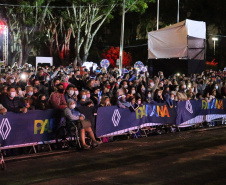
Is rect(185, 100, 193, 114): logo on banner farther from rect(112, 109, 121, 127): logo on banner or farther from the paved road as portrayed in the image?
rect(112, 109, 121, 127): logo on banner

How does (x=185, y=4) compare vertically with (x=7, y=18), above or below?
above

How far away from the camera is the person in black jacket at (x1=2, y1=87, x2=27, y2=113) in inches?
461

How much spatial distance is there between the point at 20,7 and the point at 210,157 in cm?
3035

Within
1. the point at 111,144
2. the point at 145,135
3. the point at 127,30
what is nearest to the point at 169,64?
the point at 145,135

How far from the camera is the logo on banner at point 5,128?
1105cm

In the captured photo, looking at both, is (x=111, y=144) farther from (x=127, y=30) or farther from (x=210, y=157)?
(x=127, y=30)

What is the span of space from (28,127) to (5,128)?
77 centimetres

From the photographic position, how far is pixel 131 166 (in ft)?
34.3

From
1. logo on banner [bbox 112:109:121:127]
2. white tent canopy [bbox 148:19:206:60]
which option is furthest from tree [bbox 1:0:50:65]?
logo on banner [bbox 112:109:121:127]

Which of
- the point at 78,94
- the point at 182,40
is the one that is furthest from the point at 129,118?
the point at 182,40

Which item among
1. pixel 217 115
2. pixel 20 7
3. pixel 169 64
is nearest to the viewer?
pixel 217 115

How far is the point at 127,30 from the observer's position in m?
65.5

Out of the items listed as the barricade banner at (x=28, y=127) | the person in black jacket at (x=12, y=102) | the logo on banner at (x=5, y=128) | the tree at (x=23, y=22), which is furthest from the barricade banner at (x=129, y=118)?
the tree at (x=23, y=22)

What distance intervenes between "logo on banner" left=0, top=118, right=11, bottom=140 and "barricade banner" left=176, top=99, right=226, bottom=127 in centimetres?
783
